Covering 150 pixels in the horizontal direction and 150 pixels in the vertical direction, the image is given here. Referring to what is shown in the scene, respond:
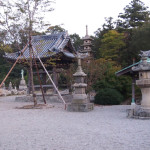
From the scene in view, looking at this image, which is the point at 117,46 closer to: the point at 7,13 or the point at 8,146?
the point at 7,13

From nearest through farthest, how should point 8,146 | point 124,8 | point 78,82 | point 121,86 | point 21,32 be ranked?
1. point 8,146
2. point 78,82
3. point 21,32
4. point 121,86
5. point 124,8

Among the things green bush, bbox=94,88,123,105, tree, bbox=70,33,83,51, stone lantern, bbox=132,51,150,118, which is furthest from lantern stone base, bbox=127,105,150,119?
tree, bbox=70,33,83,51

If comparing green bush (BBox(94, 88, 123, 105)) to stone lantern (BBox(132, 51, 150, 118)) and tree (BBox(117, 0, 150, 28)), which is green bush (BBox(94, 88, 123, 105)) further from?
tree (BBox(117, 0, 150, 28))

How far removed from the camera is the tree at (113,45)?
29234 mm

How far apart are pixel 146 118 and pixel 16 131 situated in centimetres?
471

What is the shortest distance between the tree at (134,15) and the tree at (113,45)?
11.9ft

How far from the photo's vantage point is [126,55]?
94.7 ft

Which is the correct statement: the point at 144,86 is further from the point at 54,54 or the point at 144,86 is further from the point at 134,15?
the point at 134,15

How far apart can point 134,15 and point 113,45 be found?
20.5ft

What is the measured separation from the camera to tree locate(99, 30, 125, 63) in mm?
29234

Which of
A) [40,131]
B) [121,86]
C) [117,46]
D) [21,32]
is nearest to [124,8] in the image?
[117,46]

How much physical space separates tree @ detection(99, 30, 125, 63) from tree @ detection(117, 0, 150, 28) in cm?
363

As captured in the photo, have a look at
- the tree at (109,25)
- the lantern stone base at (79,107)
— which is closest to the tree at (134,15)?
the tree at (109,25)

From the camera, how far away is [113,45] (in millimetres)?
29844
